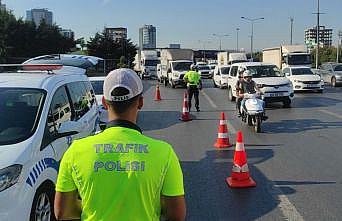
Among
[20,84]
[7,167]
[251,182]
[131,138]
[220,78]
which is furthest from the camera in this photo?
[220,78]

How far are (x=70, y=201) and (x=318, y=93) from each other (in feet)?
88.1

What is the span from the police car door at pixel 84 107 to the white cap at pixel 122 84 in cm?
384

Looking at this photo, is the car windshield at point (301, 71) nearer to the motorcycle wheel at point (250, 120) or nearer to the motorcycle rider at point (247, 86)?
the motorcycle rider at point (247, 86)

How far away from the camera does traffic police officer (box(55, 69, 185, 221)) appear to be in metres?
2.19

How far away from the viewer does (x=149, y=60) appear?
55031 mm

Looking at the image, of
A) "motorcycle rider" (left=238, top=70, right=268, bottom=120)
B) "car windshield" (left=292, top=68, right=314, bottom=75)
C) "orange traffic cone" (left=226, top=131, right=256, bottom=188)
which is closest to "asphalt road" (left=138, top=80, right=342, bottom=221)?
"orange traffic cone" (left=226, top=131, right=256, bottom=188)

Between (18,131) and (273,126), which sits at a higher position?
(18,131)

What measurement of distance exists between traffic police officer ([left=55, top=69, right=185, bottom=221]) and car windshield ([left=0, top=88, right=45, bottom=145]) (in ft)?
8.74

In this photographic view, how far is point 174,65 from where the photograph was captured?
37062 mm

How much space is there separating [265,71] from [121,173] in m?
19.3

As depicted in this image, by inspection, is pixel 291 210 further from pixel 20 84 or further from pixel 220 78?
pixel 220 78

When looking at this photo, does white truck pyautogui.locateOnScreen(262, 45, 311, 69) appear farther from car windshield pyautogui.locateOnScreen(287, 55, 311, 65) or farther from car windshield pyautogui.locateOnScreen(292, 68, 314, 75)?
car windshield pyautogui.locateOnScreen(292, 68, 314, 75)

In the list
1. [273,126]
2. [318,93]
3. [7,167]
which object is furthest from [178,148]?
[318,93]

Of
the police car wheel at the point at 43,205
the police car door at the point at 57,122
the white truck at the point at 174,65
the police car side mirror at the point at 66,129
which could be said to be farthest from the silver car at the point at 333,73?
the police car wheel at the point at 43,205
